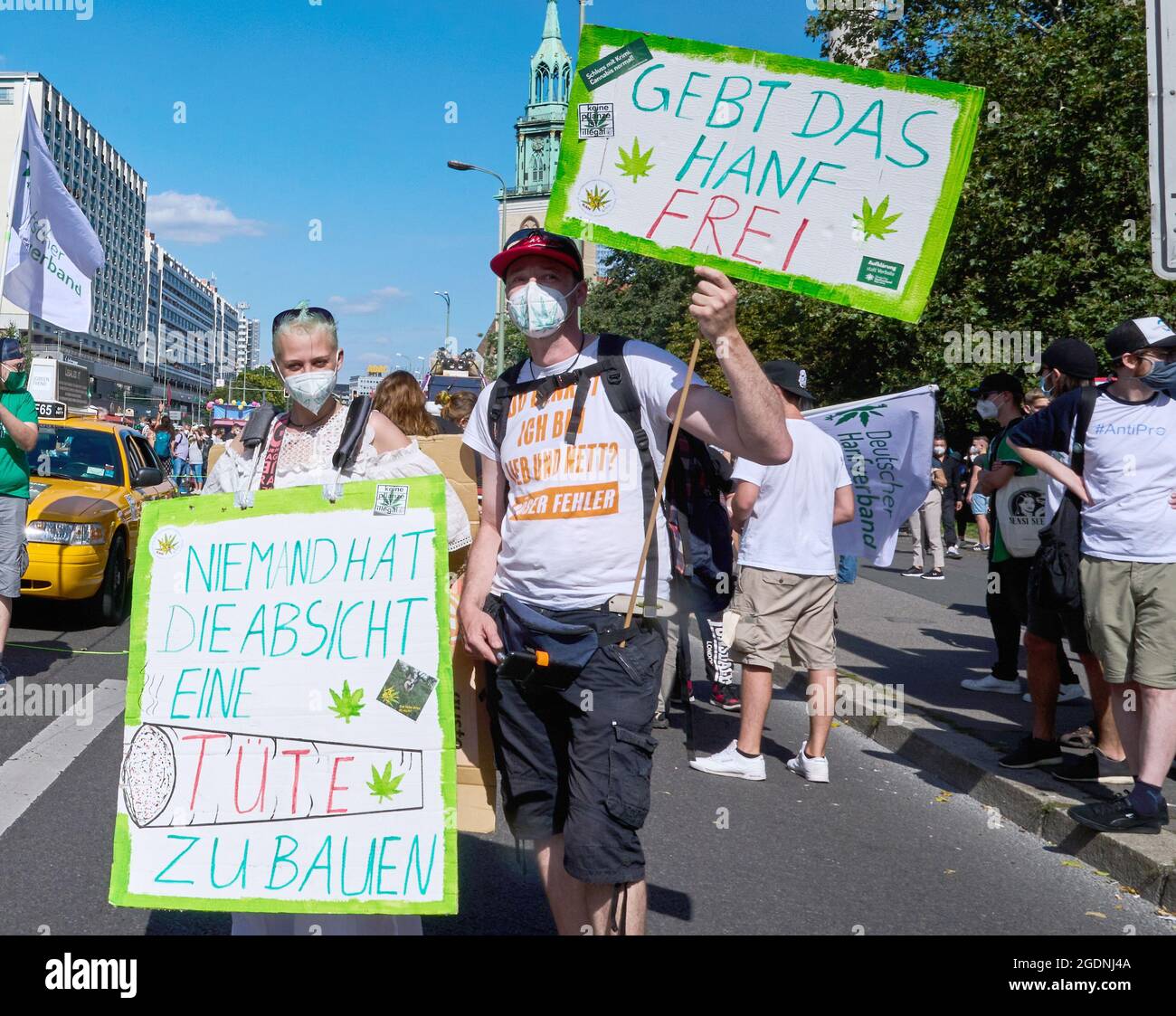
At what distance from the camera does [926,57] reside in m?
25.8

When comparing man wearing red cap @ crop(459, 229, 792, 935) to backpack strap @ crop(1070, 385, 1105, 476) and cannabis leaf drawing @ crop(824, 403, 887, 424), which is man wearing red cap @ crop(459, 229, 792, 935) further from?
cannabis leaf drawing @ crop(824, 403, 887, 424)

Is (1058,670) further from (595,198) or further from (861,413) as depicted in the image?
(595,198)

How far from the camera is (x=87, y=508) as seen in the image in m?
9.48

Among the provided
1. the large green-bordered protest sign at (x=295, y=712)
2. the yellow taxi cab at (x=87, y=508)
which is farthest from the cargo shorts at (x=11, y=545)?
the large green-bordered protest sign at (x=295, y=712)

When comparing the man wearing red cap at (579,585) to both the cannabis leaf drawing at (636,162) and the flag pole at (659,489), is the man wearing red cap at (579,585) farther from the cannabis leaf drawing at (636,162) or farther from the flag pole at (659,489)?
the cannabis leaf drawing at (636,162)

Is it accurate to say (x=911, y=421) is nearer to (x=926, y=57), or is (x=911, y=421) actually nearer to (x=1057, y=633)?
(x=1057, y=633)

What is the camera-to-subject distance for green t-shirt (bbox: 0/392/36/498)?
6629 millimetres

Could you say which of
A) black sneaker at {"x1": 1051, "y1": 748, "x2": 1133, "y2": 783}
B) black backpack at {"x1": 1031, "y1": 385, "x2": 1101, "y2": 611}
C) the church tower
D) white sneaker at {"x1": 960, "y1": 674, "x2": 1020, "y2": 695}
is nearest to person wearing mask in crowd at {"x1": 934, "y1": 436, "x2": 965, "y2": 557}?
white sneaker at {"x1": 960, "y1": 674, "x2": 1020, "y2": 695}

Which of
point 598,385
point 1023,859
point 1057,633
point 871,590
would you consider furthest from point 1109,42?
point 598,385

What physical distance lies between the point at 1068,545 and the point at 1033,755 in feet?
4.30

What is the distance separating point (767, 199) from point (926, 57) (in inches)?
1011

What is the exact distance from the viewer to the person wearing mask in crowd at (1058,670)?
523 cm

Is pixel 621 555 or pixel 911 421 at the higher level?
pixel 911 421

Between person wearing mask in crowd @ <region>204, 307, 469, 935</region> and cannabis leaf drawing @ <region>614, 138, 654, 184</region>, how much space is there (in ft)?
2.99
